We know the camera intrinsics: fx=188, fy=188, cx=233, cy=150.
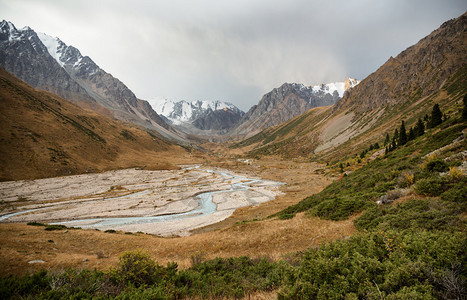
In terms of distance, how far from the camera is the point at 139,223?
28.1 meters

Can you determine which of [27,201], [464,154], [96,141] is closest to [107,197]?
[27,201]

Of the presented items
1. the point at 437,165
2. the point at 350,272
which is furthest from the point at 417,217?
the point at 437,165

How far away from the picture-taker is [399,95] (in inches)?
4259

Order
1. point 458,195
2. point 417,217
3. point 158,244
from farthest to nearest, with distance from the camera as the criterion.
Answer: point 158,244 → point 458,195 → point 417,217

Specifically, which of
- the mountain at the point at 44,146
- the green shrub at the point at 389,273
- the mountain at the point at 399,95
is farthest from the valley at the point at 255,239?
the mountain at the point at 399,95

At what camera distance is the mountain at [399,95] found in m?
77.2

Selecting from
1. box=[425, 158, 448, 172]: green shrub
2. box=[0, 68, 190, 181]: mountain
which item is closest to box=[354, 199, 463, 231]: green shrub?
box=[425, 158, 448, 172]: green shrub

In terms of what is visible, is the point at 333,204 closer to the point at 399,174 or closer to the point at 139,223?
the point at 399,174

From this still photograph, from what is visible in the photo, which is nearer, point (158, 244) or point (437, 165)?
point (437, 165)

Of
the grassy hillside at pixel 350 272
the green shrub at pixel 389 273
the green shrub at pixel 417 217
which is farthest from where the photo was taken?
the green shrub at pixel 417 217

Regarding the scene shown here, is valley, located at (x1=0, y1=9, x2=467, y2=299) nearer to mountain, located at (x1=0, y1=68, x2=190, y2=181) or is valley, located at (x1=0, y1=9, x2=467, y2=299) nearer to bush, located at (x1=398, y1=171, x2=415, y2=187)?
bush, located at (x1=398, y1=171, x2=415, y2=187)

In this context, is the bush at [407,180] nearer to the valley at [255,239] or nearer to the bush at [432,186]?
the valley at [255,239]

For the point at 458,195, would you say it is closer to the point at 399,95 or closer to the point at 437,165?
the point at 437,165

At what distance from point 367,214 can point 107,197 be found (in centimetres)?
4762
